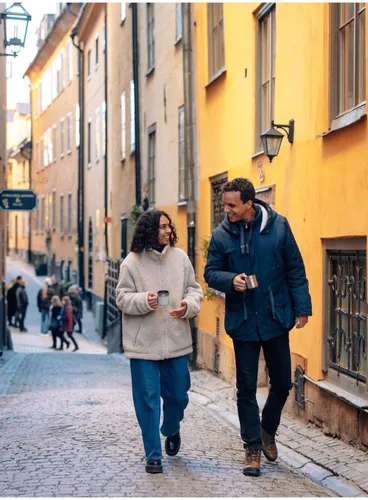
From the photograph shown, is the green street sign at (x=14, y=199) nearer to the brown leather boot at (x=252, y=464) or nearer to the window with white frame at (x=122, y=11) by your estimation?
the window with white frame at (x=122, y=11)

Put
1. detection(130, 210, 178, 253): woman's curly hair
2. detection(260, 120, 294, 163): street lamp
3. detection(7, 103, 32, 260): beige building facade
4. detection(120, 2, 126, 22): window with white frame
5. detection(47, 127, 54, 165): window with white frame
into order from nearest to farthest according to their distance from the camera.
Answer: detection(130, 210, 178, 253): woman's curly hair
detection(260, 120, 294, 163): street lamp
detection(120, 2, 126, 22): window with white frame
detection(47, 127, 54, 165): window with white frame
detection(7, 103, 32, 260): beige building facade

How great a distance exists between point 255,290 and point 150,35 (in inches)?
602

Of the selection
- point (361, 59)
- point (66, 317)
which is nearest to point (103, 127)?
point (66, 317)

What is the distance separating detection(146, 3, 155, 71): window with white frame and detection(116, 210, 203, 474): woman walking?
14.0 m

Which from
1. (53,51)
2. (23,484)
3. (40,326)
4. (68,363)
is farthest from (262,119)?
(53,51)

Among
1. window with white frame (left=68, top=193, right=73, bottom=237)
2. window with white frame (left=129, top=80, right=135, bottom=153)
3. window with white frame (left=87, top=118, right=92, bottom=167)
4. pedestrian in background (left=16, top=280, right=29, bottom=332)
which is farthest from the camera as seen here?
window with white frame (left=68, top=193, right=73, bottom=237)

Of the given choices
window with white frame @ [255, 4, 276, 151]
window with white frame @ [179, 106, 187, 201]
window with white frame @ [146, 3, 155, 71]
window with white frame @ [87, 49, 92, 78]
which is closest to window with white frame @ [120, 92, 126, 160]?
window with white frame @ [146, 3, 155, 71]

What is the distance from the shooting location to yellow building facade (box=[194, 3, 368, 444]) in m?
7.80

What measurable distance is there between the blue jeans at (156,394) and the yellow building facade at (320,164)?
1471 millimetres

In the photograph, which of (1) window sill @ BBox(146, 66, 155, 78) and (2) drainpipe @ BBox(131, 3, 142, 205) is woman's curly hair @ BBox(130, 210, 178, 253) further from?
(2) drainpipe @ BBox(131, 3, 142, 205)

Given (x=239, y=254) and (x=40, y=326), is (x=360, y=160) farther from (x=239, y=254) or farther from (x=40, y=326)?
(x=40, y=326)

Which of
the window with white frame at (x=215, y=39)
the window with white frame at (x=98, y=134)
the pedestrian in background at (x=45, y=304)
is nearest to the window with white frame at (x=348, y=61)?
the window with white frame at (x=215, y=39)

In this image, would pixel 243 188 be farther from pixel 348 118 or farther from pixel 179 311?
pixel 348 118

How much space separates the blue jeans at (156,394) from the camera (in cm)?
639
